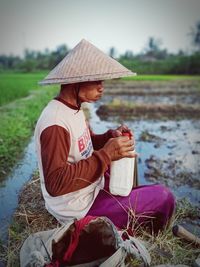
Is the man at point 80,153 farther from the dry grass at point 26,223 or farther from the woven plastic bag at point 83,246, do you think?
the dry grass at point 26,223

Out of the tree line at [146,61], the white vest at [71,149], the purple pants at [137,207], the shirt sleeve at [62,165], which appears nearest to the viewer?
the shirt sleeve at [62,165]

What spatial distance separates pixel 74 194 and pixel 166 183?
2.34 m

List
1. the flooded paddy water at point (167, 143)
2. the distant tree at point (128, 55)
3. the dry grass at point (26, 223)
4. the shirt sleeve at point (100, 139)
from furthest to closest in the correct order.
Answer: the distant tree at point (128, 55), the flooded paddy water at point (167, 143), the shirt sleeve at point (100, 139), the dry grass at point (26, 223)

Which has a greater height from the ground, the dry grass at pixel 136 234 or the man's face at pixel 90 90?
the man's face at pixel 90 90

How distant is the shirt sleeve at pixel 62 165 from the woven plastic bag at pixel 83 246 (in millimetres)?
225

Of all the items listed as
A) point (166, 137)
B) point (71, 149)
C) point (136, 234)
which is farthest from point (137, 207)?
point (166, 137)

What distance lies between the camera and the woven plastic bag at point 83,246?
6.29 ft

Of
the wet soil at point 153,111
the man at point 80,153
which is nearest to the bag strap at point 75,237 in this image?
the man at point 80,153

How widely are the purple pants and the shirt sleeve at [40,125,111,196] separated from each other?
0.32 m

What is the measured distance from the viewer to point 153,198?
2.33 m

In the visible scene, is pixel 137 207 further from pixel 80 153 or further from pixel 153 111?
pixel 153 111

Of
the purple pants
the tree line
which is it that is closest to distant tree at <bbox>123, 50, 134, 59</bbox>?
the tree line

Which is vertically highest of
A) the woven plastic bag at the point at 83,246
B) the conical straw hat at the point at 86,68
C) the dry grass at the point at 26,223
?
the conical straw hat at the point at 86,68

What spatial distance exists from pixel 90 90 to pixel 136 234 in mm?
1025
